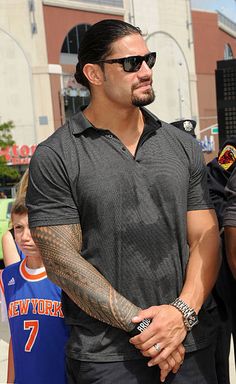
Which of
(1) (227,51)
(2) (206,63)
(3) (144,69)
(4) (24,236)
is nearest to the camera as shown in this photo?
(3) (144,69)

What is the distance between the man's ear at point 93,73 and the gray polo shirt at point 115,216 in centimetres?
26

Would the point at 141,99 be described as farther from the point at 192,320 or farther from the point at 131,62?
the point at 192,320

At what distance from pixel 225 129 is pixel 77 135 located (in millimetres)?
4030

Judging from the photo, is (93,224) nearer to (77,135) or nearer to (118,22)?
(77,135)

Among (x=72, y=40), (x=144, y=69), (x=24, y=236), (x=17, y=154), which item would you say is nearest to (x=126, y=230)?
(x=144, y=69)

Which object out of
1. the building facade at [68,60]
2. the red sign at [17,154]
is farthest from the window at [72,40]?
the red sign at [17,154]

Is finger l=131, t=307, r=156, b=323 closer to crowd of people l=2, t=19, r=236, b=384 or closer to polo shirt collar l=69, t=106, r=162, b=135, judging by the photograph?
crowd of people l=2, t=19, r=236, b=384

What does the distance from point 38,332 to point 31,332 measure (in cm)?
4

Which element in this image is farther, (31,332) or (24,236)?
(24,236)

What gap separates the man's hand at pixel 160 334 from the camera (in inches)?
82.3

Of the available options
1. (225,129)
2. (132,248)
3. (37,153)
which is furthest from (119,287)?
(225,129)

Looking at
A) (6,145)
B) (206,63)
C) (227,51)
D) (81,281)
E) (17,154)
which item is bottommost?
(17,154)

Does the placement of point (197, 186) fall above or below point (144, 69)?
below

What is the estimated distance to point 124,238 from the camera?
86.2 inches
